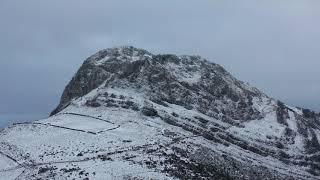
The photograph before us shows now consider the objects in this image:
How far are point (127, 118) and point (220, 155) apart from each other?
1429cm

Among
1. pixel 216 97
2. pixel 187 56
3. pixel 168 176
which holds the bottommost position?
pixel 168 176

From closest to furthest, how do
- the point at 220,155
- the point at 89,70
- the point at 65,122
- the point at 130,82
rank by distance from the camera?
the point at 220,155, the point at 65,122, the point at 130,82, the point at 89,70

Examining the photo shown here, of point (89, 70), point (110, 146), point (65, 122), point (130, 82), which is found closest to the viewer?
point (110, 146)

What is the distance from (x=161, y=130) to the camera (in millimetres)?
84875

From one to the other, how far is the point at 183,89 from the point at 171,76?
4126 mm

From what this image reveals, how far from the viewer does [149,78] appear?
335ft

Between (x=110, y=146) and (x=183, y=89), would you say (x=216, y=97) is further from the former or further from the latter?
(x=110, y=146)

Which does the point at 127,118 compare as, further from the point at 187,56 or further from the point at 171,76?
the point at 187,56

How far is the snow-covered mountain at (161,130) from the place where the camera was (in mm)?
70125

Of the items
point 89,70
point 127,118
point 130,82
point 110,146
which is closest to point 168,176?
point 110,146

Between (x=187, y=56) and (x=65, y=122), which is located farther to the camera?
(x=187, y=56)

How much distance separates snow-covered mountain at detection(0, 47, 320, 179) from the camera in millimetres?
70125

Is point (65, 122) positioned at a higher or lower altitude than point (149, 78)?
lower

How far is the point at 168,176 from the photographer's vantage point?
63.6 m
